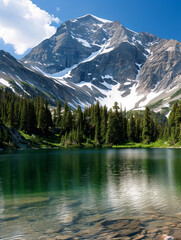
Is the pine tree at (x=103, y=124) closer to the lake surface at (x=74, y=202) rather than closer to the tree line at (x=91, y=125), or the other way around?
the tree line at (x=91, y=125)

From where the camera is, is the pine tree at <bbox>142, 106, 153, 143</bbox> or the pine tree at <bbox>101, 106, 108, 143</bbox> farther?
the pine tree at <bbox>101, 106, 108, 143</bbox>

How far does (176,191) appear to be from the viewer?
66.9 feet

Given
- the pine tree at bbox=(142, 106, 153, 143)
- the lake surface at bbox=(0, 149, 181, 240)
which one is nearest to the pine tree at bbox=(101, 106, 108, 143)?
the pine tree at bbox=(142, 106, 153, 143)

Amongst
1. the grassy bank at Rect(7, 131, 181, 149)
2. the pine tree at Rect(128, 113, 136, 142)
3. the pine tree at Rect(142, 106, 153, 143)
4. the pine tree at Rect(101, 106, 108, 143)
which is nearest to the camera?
the grassy bank at Rect(7, 131, 181, 149)

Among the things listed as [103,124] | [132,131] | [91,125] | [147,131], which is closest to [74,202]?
[147,131]

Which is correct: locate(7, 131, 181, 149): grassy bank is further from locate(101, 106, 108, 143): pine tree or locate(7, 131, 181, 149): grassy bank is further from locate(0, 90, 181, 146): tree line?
locate(101, 106, 108, 143): pine tree

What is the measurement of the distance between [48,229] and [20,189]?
11736mm

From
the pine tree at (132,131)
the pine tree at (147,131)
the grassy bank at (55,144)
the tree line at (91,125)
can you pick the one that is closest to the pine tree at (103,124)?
the tree line at (91,125)

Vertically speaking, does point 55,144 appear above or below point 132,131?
below

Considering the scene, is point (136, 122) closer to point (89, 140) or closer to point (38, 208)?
point (89, 140)

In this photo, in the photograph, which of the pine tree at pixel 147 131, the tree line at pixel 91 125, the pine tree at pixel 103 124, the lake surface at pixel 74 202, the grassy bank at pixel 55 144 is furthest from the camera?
the pine tree at pixel 103 124

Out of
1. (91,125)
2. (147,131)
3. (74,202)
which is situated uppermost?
(91,125)

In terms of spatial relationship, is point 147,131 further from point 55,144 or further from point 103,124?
point 55,144

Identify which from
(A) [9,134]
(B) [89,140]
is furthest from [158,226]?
(B) [89,140]
